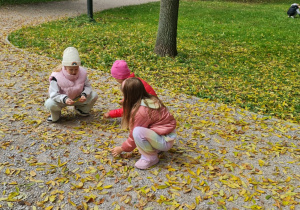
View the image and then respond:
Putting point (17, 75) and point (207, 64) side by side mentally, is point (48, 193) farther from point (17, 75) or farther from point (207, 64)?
point (207, 64)

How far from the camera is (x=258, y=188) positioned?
11.5ft

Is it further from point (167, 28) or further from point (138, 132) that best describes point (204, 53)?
point (138, 132)

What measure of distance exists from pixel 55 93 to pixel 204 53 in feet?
20.2

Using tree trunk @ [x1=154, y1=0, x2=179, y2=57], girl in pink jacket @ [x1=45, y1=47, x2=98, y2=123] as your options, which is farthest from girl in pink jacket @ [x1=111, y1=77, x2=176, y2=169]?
tree trunk @ [x1=154, y1=0, x2=179, y2=57]

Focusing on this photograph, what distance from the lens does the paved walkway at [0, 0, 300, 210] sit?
3.26 m

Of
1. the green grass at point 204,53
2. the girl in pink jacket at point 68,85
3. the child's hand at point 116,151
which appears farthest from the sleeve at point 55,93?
the green grass at point 204,53

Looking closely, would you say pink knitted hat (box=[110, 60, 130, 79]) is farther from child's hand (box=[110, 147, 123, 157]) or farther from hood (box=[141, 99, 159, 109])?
child's hand (box=[110, 147, 123, 157])

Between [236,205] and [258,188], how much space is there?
436 mm

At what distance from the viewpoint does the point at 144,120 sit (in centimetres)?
351

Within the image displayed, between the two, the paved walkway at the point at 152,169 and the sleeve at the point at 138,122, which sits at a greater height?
the sleeve at the point at 138,122

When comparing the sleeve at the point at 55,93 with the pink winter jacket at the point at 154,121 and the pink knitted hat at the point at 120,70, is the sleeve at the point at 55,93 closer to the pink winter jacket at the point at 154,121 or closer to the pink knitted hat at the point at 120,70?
the pink knitted hat at the point at 120,70

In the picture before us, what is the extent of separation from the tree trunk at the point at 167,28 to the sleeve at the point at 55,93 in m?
4.77

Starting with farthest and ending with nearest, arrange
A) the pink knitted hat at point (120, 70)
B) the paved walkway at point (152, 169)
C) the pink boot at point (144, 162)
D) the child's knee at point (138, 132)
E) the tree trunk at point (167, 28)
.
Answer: the tree trunk at point (167, 28) < the pink knitted hat at point (120, 70) < the pink boot at point (144, 162) < the child's knee at point (138, 132) < the paved walkway at point (152, 169)

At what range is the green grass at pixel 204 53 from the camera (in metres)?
6.62
